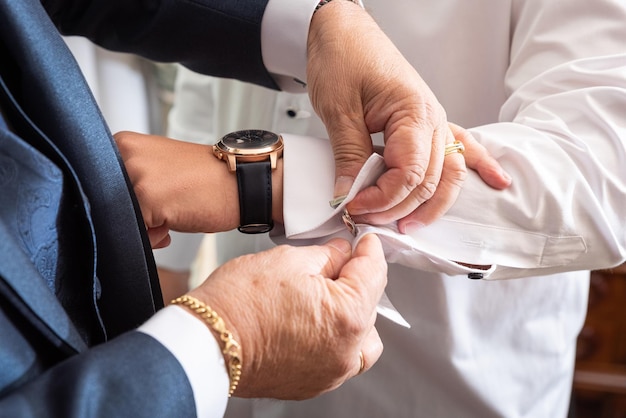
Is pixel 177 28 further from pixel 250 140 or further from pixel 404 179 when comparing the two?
pixel 404 179

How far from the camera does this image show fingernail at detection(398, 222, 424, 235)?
72 centimetres

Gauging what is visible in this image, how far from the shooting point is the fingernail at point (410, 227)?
721 mm

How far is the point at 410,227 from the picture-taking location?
726 millimetres

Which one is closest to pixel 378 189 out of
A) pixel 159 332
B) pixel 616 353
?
pixel 159 332

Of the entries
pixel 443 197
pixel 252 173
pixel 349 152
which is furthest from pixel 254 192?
pixel 443 197

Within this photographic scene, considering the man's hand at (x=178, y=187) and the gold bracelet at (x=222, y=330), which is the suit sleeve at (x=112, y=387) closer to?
the gold bracelet at (x=222, y=330)

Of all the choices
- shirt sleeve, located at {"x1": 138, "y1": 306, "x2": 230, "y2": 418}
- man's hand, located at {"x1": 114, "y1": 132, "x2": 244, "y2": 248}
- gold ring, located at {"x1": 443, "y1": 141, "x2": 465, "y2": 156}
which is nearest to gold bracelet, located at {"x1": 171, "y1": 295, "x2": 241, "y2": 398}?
shirt sleeve, located at {"x1": 138, "y1": 306, "x2": 230, "y2": 418}

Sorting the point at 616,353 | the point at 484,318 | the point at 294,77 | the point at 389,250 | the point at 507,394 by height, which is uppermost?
the point at 294,77

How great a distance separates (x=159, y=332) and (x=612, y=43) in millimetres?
636

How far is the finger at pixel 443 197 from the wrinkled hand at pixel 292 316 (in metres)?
0.15

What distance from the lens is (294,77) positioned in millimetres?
894

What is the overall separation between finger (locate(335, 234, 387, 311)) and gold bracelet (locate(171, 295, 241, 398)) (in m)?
0.12

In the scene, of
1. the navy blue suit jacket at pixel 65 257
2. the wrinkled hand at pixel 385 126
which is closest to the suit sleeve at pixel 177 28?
the wrinkled hand at pixel 385 126

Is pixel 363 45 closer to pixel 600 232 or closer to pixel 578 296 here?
pixel 600 232
